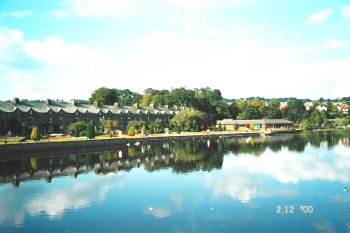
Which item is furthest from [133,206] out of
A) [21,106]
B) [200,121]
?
[200,121]

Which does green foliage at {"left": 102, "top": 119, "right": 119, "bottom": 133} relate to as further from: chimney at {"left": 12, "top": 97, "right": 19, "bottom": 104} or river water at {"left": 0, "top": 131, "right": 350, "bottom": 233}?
river water at {"left": 0, "top": 131, "right": 350, "bottom": 233}

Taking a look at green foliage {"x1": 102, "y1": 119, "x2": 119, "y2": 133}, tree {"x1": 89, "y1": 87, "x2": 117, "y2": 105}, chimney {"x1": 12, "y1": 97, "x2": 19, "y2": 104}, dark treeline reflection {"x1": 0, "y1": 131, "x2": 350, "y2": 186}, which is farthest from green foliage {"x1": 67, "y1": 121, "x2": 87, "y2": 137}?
tree {"x1": 89, "y1": 87, "x2": 117, "y2": 105}

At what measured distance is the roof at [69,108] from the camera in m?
71.4

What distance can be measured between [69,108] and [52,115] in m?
5.65

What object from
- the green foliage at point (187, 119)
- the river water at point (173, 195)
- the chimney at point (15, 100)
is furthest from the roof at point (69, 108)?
the river water at point (173, 195)

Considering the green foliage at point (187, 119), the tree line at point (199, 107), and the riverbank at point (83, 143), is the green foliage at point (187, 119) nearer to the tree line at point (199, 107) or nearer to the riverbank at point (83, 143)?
the tree line at point (199, 107)

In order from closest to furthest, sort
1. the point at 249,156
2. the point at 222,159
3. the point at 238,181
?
1. the point at 238,181
2. the point at 222,159
3. the point at 249,156

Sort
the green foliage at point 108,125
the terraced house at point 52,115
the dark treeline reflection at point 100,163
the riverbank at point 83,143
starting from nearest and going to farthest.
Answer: the dark treeline reflection at point 100,163
the riverbank at point 83,143
the terraced house at point 52,115
the green foliage at point 108,125

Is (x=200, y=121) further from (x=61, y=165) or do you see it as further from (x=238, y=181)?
(x=238, y=181)

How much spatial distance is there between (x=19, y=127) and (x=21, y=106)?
38.3 ft

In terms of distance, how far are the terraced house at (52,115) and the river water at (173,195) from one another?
2420 centimetres

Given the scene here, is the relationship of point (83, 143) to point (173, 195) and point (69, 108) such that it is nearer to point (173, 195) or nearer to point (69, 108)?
point (69, 108)

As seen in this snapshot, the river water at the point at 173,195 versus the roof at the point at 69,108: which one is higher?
the roof at the point at 69,108

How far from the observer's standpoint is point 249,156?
49.8 meters
